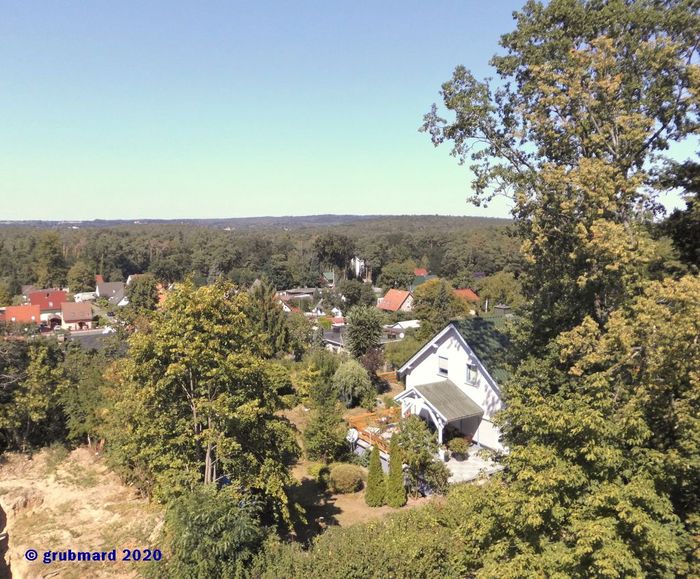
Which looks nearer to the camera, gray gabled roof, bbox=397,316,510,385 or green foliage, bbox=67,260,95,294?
gray gabled roof, bbox=397,316,510,385

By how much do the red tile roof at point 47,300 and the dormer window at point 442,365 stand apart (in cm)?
6263

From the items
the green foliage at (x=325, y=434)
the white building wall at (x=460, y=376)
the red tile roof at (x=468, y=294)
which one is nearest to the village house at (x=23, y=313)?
the green foliage at (x=325, y=434)

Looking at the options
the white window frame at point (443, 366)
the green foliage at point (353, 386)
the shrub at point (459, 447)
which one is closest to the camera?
the shrub at point (459, 447)

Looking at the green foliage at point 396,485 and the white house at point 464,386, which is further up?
the white house at point 464,386

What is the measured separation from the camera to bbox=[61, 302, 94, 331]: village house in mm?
62000

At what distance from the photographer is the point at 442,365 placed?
22.8 meters

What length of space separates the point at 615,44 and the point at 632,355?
24.5 ft

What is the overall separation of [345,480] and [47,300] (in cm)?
6585

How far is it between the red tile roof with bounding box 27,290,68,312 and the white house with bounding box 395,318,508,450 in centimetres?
6262

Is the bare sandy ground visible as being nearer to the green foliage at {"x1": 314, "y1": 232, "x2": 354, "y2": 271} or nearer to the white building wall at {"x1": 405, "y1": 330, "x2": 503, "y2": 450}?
the white building wall at {"x1": 405, "y1": 330, "x2": 503, "y2": 450}

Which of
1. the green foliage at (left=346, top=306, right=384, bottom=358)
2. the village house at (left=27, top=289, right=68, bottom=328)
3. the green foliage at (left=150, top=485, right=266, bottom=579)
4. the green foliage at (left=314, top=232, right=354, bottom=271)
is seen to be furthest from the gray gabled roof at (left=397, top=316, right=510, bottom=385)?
the green foliage at (left=314, top=232, right=354, bottom=271)

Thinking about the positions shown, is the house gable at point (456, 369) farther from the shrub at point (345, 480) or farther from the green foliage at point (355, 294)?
the green foliage at point (355, 294)

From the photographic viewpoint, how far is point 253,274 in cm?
→ 9156

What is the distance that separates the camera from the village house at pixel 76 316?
203 ft
